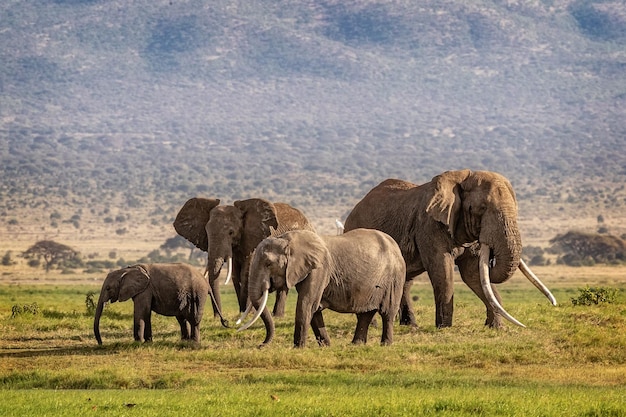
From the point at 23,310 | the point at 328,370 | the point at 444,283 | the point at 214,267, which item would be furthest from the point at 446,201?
the point at 23,310

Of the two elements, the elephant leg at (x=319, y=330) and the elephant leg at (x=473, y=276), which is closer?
the elephant leg at (x=319, y=330)

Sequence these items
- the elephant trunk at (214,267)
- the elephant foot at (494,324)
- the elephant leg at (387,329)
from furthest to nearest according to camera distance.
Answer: the elephant trunk at (214,267), the elephant foot at (494,324), the elephant leg at (387,329)

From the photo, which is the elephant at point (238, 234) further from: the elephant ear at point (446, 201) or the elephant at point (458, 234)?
the elephant ear at point (446, 201)

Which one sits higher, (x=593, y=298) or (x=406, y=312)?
(x=406, y=312)

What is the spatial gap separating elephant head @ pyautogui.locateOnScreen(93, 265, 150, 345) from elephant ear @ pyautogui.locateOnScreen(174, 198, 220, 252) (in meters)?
5.56

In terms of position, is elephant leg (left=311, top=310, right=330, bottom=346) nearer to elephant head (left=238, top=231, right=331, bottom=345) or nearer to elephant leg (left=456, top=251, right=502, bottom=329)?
elephant head (left=238, top=231, right=331, bottom=345)

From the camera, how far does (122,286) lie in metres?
24.5

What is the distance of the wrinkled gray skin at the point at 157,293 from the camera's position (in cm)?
2442

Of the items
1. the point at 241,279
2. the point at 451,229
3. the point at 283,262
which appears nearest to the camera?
the point at 283,262

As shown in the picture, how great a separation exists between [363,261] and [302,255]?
1.31 meters

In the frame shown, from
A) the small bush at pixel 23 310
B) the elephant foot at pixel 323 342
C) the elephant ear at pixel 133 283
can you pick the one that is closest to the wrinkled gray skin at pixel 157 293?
the elephant ear at pixel 133 283

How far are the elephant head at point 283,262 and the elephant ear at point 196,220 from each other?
757cm

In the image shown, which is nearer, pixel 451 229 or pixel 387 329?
pixel 387 329

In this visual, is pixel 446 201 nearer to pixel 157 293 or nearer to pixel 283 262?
pixel 283 262
